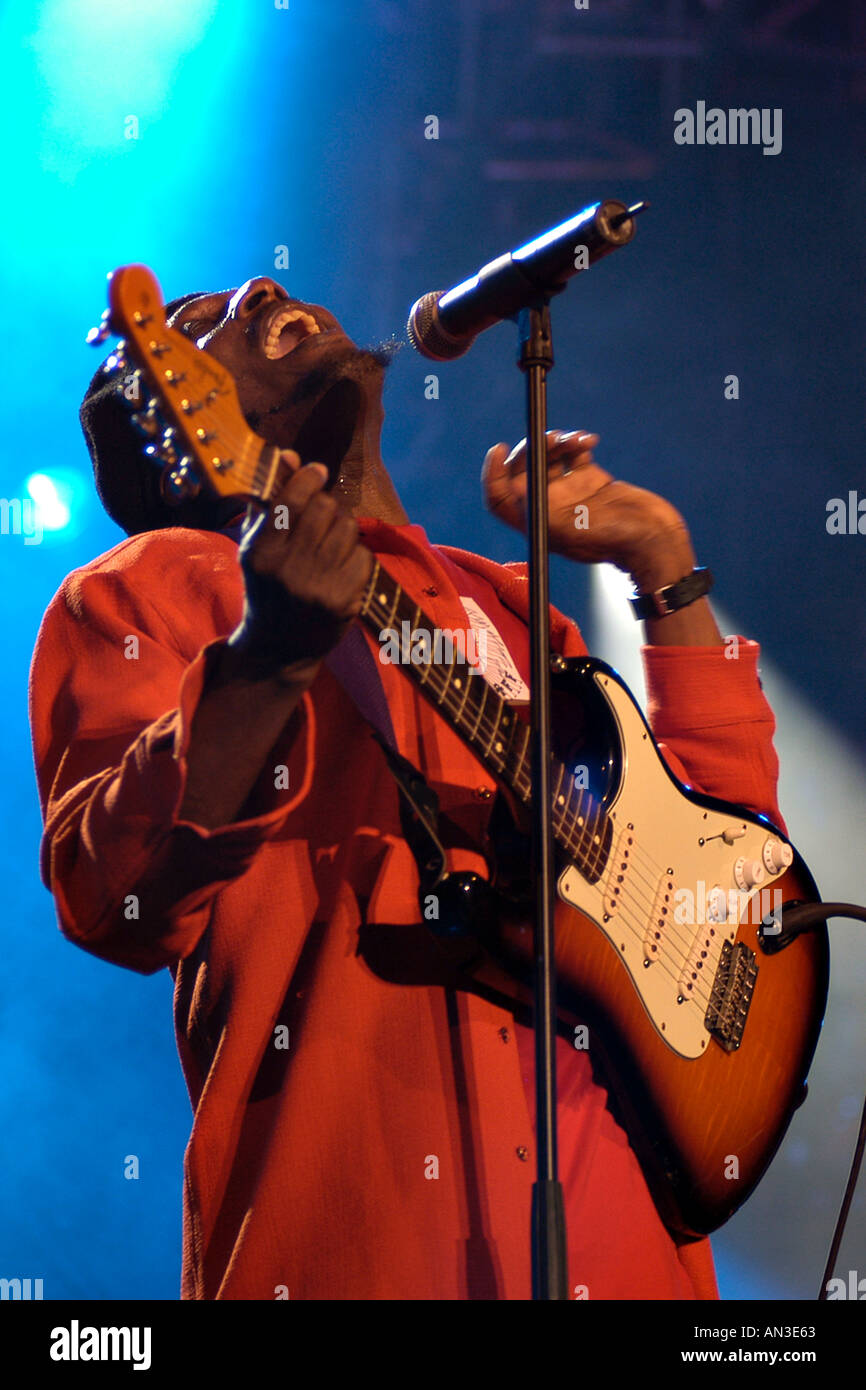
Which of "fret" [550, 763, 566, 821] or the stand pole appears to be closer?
the stand pole

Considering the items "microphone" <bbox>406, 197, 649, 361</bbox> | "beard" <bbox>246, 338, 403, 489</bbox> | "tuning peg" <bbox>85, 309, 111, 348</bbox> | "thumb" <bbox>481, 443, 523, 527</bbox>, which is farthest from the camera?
"beard" <bbox>246, 338, 403, 489</bbox>

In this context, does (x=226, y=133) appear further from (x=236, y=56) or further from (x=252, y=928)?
(x=252, y=928)

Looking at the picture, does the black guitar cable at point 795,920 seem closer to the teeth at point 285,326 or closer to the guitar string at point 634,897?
the guitar string at point 634,897

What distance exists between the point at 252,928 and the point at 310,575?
1.61 feet

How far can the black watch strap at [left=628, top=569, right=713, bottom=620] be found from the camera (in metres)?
1.94

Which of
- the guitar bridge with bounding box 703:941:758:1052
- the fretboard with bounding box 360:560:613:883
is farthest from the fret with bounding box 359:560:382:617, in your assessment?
the guitar bridge with bounding box 703:941:758:1052

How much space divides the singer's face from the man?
27 cm

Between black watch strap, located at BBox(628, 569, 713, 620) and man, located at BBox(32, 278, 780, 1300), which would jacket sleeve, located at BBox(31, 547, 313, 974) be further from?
black watch strap, located at BBox(628, 569, 713, 620)

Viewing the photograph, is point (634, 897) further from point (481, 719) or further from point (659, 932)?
point (481, 719)

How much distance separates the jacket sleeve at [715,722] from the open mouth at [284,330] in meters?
0.73

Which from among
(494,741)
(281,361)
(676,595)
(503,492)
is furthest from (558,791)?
(281,361)

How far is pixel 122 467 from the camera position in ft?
6.59

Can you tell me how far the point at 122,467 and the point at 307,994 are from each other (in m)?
0.98
